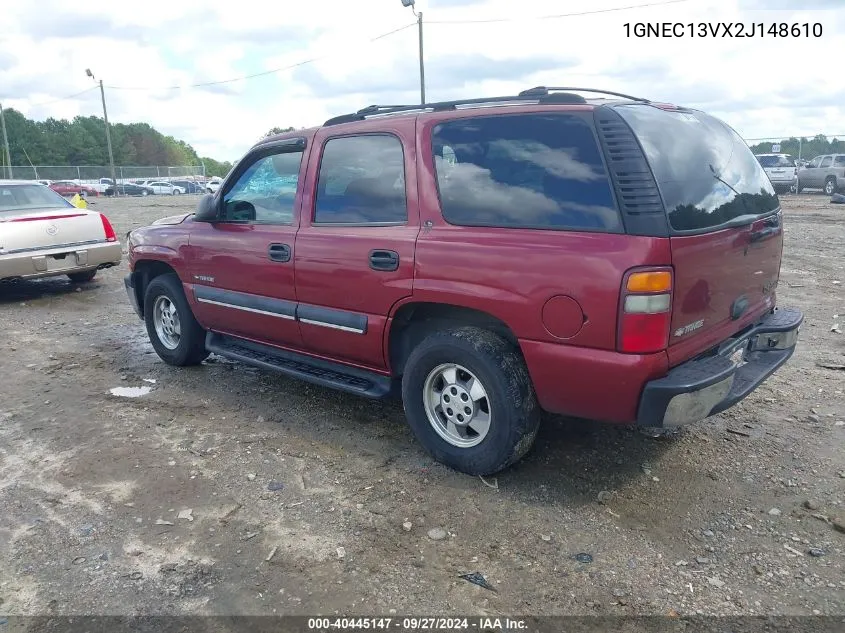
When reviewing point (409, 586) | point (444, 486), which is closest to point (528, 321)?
point (444, 486)

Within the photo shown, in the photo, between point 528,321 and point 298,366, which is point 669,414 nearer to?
point 528,321

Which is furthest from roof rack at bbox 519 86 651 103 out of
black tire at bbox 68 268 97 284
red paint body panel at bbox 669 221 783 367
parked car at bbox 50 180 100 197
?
parked car at bbox 50 180 100 197

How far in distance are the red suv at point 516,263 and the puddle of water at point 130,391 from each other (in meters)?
1.21

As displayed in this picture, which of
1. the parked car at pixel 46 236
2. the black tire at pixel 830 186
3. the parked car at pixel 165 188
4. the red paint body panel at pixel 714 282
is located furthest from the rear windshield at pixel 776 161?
the parked car at pixel 165 188

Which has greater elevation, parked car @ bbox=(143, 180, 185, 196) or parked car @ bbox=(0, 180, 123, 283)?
parked car @ bbox=(0, 180, 123, 283)

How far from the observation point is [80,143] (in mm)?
90375

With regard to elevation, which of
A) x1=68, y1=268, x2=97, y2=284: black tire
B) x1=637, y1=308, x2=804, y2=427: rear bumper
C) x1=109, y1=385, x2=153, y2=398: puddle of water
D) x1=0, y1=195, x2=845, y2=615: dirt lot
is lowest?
x1=0, y1=195, x2=845, y2=615: dirt lot

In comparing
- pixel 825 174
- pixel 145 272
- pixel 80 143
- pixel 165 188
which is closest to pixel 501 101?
pixel 145 272

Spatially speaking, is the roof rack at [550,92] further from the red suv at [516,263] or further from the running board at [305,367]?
the running board at [305,367]

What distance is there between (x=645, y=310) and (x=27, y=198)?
8.53 meters

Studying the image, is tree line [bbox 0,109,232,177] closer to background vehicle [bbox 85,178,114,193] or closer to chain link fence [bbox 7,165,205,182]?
chain link fence [bbox 7,165,205,182]

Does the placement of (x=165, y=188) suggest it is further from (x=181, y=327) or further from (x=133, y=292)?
(x=181, y=327)

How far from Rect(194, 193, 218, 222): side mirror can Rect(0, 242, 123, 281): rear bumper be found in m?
4.28

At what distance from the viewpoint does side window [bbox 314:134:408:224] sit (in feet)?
12.4
